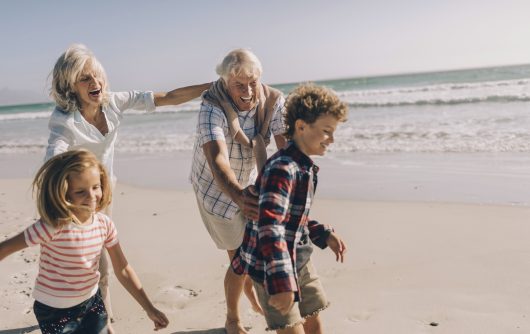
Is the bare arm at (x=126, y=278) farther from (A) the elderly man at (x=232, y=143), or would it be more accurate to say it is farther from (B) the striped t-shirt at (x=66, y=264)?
(A) the elderly man at (x=232, y=143)

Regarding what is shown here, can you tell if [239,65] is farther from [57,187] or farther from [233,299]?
[233,299]

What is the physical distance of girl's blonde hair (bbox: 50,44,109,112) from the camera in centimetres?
281

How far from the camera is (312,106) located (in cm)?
217

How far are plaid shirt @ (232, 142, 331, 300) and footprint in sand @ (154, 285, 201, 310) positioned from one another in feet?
4.88

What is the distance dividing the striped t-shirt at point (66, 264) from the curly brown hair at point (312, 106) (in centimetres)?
104

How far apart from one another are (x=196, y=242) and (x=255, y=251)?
2770mm

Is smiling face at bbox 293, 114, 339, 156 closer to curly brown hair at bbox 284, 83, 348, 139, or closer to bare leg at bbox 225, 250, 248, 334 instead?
curly brown hair at bbox 284, 83, 348, 139

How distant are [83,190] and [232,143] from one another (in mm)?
979

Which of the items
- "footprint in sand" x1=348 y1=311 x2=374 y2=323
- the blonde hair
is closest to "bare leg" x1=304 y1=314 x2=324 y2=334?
"footprint in sand" x1=348 y1=311 x2=374 y2=323

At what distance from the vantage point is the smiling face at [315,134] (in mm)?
2172

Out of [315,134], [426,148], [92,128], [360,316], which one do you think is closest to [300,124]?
[315,134]

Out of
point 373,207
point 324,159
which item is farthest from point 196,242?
point 324,159

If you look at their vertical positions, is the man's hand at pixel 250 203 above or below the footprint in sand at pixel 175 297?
above

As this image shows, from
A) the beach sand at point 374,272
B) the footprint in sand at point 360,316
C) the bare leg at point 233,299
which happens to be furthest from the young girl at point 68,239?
the footprint in sand at point 360,316
